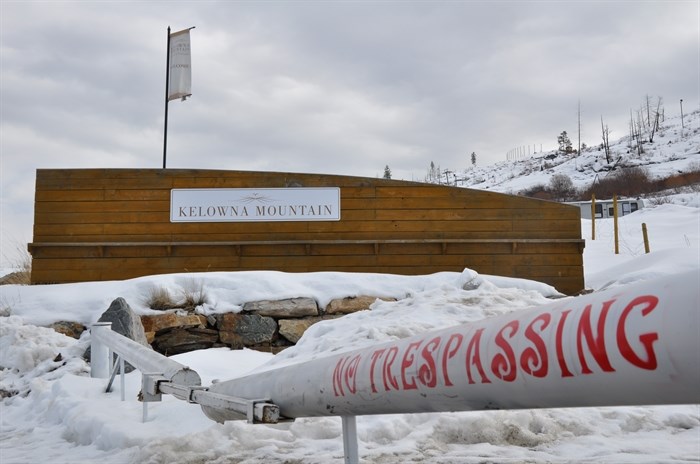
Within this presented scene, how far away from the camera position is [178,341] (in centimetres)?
793

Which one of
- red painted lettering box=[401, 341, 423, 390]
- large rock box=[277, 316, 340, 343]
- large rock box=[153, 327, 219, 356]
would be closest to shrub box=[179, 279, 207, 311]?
large rock box=[153, 327, 219, 356]

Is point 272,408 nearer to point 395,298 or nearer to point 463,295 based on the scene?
point 463,295

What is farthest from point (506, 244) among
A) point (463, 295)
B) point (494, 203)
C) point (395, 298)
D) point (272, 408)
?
point (272, 408)

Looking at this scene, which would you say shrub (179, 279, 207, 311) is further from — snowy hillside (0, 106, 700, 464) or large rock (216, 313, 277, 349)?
large rock (216, 313, 277, 349)

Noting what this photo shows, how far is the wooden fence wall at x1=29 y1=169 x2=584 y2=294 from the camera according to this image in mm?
10008

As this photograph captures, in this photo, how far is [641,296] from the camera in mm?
1110

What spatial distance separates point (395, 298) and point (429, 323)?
301 centimetres

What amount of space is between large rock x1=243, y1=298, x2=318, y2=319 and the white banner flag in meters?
5.61

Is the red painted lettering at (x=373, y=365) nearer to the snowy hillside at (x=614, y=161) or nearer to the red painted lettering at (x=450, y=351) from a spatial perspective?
the red painted lettering at (x=450, y=351)

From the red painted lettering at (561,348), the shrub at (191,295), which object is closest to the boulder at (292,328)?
the shrub at (191,295)

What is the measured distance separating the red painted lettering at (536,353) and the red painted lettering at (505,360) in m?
0.03

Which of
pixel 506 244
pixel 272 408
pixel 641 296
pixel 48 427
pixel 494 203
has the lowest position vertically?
pixel 48 427

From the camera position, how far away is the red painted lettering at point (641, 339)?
3.51 feet

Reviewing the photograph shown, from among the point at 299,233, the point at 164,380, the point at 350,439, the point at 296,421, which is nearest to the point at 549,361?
the point at 350,439
